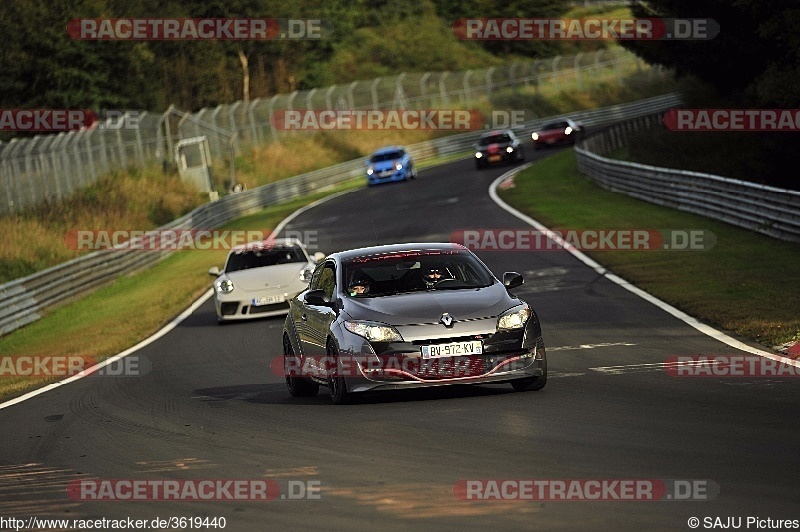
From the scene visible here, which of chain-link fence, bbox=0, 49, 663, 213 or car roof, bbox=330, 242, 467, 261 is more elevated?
A: car roof, bbox=330, 242, 467, 261

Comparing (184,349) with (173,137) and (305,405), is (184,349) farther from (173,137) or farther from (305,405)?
(173,137)

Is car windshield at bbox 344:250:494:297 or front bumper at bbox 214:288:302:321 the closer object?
car windshield at bbox 344:250:494:297

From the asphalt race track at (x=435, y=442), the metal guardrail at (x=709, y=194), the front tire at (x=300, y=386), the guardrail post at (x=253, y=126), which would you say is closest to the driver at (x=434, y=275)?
the asphalt race track at (x=435, y=442)

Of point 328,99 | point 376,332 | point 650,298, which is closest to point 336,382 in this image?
point 376,332

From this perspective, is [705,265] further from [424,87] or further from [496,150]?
[424,87]

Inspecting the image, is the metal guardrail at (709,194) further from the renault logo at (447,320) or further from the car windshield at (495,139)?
the renault logo at (447,320)

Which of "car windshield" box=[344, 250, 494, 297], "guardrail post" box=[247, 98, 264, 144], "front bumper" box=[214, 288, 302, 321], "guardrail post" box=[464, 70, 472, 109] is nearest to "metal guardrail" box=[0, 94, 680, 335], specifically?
"guardrail post" box=[464, 70, 472, 109]

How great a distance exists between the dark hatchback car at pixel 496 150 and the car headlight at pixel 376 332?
4695cm

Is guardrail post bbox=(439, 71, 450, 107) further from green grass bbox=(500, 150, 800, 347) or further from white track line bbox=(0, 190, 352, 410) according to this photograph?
white track line bbox=(0, 190, 352, 410)

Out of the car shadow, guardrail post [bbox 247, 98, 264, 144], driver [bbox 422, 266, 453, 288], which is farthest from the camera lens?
guardrail post [bbox 247, 98, 264, 144]

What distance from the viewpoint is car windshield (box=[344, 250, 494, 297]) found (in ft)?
41.6

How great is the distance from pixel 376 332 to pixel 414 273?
1.31 meters

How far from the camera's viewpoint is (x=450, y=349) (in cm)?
1156

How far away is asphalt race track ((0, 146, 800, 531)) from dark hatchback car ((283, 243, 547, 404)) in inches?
10.2
